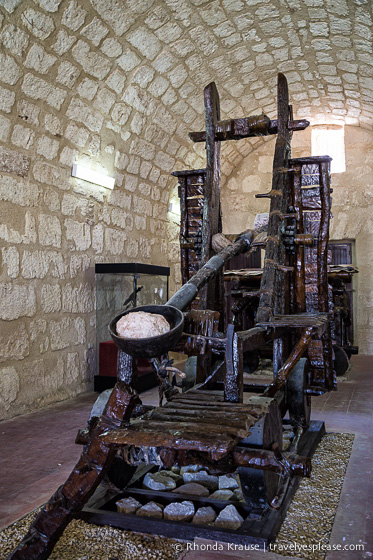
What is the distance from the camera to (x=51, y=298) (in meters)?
5.28

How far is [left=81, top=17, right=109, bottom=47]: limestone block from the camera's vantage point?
4791mm

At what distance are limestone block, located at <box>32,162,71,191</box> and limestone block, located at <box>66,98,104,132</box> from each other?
588mm

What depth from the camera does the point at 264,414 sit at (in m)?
2.17

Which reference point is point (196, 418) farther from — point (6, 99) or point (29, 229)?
point (6, 99)

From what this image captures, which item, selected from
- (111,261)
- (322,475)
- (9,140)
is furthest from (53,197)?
(322,475)

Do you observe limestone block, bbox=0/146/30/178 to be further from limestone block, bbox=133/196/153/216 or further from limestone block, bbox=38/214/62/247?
limestone block, bbox=133/196/153/216

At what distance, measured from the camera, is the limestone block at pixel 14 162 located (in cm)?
457

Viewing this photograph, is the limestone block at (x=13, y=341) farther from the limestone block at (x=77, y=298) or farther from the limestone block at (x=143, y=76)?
the limestone block at (x=143, y=76)

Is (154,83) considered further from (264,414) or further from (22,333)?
(264,414)

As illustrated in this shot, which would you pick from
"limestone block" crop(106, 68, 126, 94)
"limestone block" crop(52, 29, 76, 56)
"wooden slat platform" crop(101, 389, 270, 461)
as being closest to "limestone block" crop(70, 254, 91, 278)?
"limestone block" crop(106, 68, 126, 94)

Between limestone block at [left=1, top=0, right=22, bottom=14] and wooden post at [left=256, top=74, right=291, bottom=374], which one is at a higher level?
limestone block at [left=1, top=0, right=22, bottom=14]

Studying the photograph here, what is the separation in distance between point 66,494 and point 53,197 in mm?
3912

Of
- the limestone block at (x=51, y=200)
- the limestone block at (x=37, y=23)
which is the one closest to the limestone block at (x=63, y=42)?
the limestone block at (x=37, y=23)

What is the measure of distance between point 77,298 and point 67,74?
7.68ft
